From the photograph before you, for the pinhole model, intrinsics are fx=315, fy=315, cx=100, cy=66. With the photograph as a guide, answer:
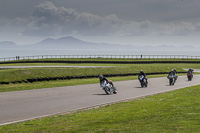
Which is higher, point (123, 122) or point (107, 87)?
Answer: point (107, 87)

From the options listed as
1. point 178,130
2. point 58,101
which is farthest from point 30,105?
point 178,130

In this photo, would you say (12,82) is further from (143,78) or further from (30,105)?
(30,105)

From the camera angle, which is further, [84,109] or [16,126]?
[84,109]

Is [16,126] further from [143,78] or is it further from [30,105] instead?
[143,78]

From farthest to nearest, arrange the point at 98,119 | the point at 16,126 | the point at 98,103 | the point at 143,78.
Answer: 1. the point at 143,78
2. the point at 98,103
3. the point at 98,119
4. the point at 16,126

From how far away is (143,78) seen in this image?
26062mm

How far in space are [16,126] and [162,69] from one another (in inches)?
1739

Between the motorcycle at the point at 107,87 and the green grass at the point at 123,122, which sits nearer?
the green grass at the point at 123,122

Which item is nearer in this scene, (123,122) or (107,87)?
(123,122)

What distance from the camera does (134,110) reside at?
42.4 ft

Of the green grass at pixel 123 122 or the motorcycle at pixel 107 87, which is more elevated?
the motorcycle at pixel 107 87

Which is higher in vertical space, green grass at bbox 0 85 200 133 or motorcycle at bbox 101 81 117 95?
motorcycle at bbox 101 81 117 95

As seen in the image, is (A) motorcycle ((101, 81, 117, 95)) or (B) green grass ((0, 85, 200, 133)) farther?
(A) motorcycle ((101, 81, 117, 95))

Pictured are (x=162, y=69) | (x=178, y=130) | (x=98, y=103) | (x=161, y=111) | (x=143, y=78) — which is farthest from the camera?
(x=162, y=69)
